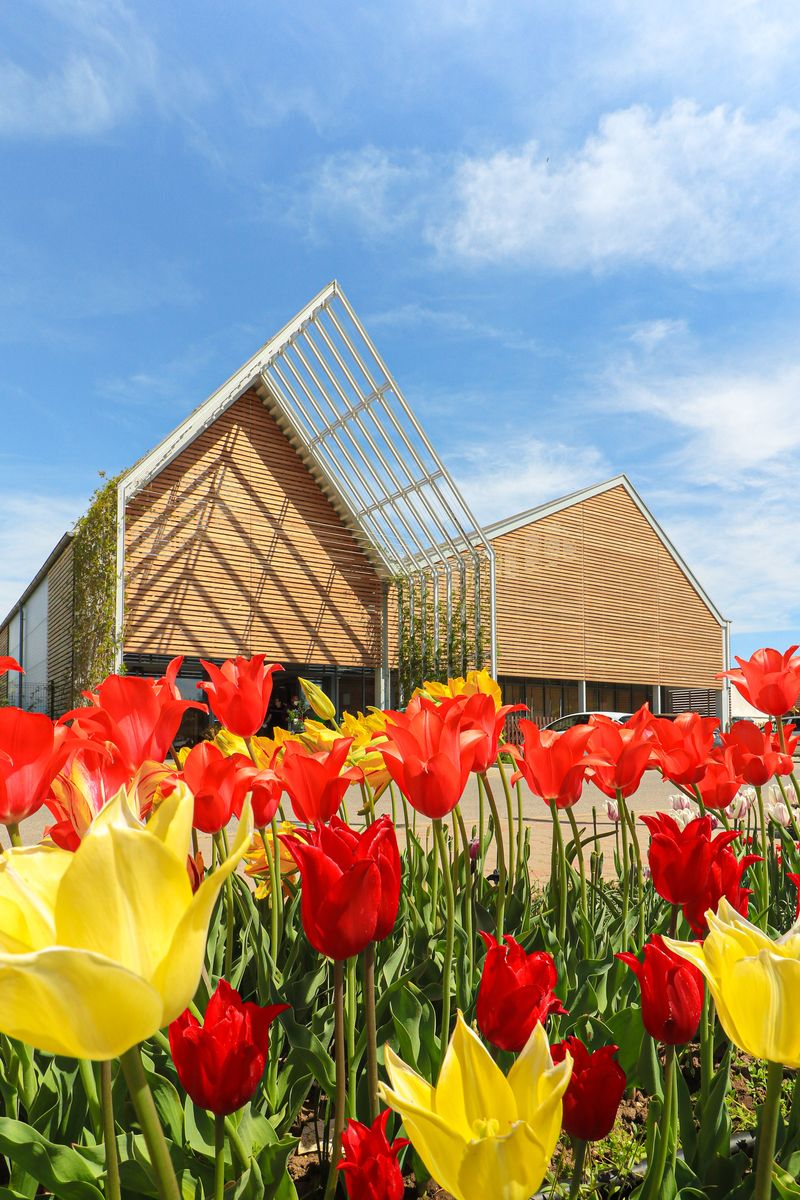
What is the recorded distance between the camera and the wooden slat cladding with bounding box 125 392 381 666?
762 inches

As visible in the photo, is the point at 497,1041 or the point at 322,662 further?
the point at 322,662

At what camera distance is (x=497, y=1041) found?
979mm

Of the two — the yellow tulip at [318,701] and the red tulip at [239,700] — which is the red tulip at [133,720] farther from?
the yellow tulip at [318,701]

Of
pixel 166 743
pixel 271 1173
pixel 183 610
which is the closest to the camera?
pixel 271 1173

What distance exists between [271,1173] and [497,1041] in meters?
0.38

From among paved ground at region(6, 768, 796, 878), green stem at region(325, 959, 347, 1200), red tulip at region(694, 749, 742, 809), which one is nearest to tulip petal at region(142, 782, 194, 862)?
green stem at region(325, 959, 347, 1200)

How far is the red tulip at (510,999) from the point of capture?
97 centimetres

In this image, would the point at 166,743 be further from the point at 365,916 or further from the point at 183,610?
the point at 183,610

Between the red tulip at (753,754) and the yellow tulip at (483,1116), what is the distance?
1620mm

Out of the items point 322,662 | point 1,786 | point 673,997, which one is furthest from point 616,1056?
point 322,662

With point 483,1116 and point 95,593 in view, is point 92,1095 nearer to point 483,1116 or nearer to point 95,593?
point 483,1116

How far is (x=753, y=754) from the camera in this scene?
2.23m

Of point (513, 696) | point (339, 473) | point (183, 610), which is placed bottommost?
point (513, 696)

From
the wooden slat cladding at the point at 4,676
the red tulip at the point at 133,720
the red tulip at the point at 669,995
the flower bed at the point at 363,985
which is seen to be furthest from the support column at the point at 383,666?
the red tulip at the point at 669,995
